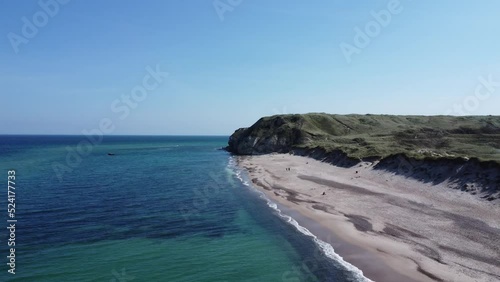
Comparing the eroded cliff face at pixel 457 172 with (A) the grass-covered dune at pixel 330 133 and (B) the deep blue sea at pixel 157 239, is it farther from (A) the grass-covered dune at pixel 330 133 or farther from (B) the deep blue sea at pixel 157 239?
(A) the grass-covered dune at pixel 330 133

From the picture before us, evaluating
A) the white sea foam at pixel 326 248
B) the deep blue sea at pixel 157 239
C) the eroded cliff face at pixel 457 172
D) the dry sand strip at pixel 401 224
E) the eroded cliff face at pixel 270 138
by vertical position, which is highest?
the eroded cliff face at pixel 270 138

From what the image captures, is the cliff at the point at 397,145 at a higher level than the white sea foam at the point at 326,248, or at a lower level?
higher

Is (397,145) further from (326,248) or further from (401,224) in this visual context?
(326,248)

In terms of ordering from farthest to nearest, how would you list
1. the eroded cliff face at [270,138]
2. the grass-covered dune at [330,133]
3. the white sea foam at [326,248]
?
the eroded cliff face at [270,138], the grass-covered dune at [330,133], the white sea foam at [326,248]

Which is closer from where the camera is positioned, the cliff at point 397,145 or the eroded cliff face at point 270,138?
the cliff at point 397,145

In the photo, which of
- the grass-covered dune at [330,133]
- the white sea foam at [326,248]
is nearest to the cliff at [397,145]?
the grass-covered dune at [330,133]

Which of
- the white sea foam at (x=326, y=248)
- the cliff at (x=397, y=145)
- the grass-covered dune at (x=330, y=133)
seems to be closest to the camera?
the white sea foam at (x=326, y=248)
